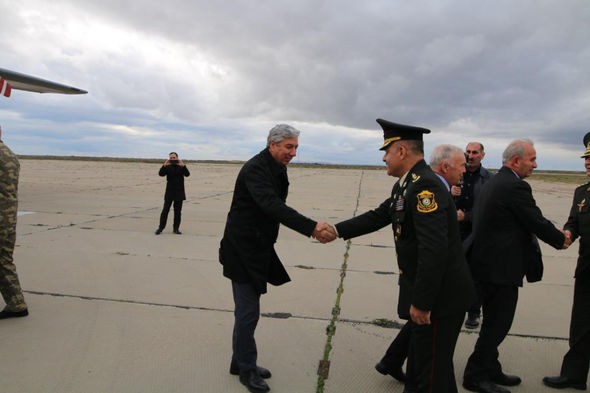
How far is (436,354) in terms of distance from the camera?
2.41m

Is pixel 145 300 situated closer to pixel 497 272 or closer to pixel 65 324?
pixel 65 324

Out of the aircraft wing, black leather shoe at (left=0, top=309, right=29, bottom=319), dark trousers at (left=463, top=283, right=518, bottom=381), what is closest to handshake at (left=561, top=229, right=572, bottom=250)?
dark trousers at (left=463, top=283, right=518, bottom=381)

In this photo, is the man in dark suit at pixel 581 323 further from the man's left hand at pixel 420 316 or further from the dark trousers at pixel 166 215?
the dark trousers at pixel 166 215

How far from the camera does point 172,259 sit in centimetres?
646

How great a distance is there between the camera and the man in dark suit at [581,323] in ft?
10.3

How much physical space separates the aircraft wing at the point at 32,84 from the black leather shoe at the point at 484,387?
19184 mm

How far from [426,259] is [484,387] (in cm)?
143

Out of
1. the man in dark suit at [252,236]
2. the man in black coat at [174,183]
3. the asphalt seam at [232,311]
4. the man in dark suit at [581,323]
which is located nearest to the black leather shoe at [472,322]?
the asphalt seam at [232,311]

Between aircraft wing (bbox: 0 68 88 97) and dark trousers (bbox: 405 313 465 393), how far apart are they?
19179mm

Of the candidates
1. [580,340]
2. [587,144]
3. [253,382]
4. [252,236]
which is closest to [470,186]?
[587,144]

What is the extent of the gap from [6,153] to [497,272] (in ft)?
14.2

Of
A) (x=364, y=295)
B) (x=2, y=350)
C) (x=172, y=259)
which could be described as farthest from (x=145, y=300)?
(x=364, y=295)

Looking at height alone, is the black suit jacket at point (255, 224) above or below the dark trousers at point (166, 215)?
above

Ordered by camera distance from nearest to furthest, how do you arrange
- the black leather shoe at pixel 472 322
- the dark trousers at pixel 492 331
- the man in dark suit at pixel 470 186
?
the dark trousers at pixel 492 331 < the black leather shoe at pixel 472 322 < the man in dark suit at pixel 470 186
